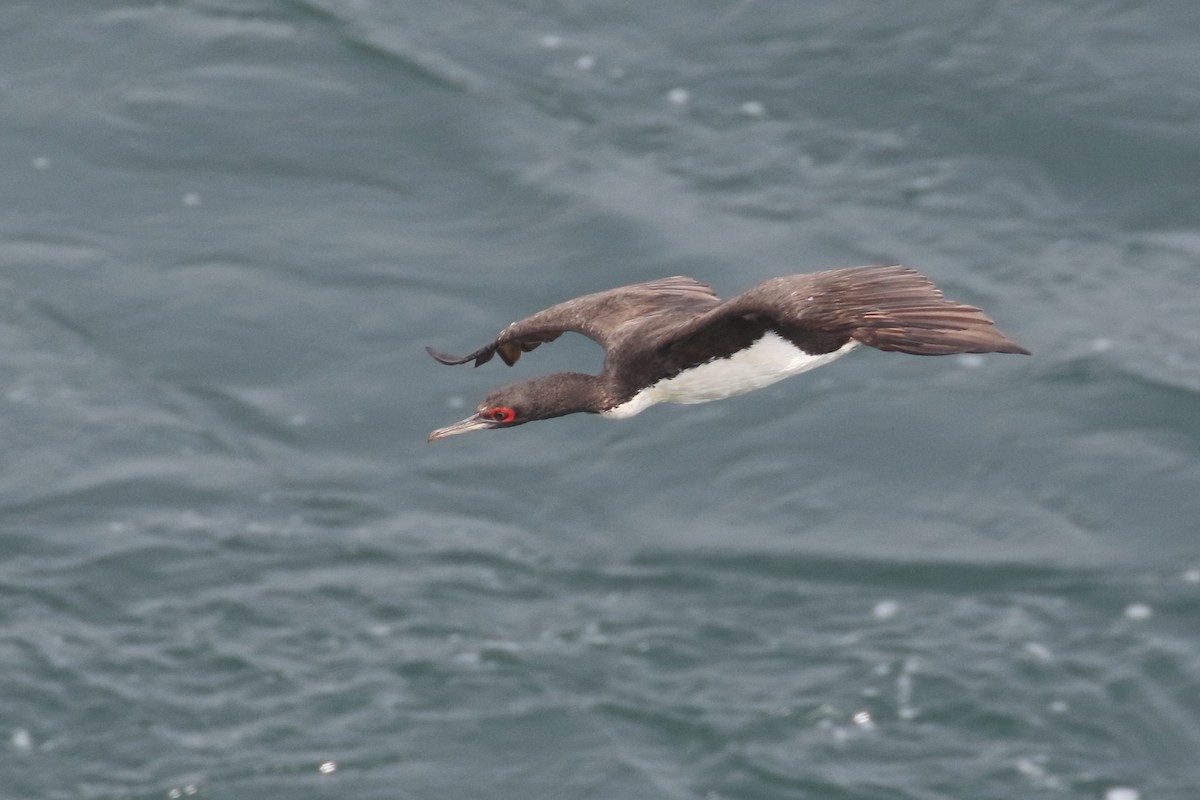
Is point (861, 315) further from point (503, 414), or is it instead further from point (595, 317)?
point (595, 317)

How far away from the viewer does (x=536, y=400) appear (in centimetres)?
1444

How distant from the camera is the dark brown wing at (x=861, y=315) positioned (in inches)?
481

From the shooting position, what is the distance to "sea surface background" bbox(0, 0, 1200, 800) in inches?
951

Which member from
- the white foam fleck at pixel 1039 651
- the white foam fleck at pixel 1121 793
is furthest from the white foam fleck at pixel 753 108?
the white foam fleck at pixel 1121 793

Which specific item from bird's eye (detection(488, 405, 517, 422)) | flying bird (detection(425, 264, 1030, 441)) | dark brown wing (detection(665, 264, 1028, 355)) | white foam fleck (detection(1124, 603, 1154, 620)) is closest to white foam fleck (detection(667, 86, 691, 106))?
white foam fleck (detection(1124, 603, 1154, 620))

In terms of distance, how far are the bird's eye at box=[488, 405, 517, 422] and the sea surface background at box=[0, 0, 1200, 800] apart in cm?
954

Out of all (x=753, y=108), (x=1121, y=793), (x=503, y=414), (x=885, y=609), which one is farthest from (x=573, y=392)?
(x=753, y=108)

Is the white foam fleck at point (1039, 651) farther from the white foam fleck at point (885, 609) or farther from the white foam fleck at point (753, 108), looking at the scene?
the white foam fleck at point (753, 108)

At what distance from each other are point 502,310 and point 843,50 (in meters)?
7.59

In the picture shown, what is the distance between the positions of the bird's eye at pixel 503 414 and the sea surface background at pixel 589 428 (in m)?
9.54

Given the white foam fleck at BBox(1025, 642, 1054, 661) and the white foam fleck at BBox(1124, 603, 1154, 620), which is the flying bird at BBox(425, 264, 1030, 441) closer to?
the white foam fleck at BBox(1025, 642, 1054, 661)

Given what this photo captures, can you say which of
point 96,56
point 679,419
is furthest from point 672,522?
point 96,56

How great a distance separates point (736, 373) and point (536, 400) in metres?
1.43

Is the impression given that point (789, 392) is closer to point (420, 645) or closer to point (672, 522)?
point (672, 522)
